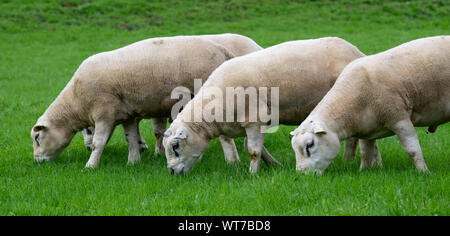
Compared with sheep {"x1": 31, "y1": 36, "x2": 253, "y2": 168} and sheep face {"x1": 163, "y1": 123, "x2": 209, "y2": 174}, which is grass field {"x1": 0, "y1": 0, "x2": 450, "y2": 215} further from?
sheep {"x1": 31, "y1": 36, "x2": 253, "y2": 168}

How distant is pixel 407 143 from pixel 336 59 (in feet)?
4.91

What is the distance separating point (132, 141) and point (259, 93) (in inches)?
99.8

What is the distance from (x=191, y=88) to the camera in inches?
313

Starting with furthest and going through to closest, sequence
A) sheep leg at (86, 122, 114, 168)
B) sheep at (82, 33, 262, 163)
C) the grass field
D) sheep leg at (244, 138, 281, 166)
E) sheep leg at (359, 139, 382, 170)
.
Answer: sheep at (82, 33, 262, 163), sheep leg at (86, 122, 114, 168), sheep leg at (244, 138, 281, 166), sheep leg at (359, 139, 382, 170), the grass field

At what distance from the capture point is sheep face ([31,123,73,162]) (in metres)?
8.45

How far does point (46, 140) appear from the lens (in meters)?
8.46

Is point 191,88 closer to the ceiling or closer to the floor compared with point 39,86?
closer to the ceiling

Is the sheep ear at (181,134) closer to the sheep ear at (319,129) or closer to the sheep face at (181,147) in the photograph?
the sheep face at (181,147)

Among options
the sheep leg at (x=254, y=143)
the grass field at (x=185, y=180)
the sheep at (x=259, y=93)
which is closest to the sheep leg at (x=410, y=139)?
the grass field at (x=185, y=180)
